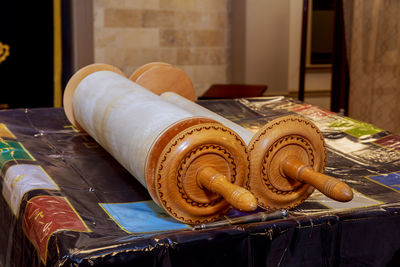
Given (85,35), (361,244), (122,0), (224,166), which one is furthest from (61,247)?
(122,0)

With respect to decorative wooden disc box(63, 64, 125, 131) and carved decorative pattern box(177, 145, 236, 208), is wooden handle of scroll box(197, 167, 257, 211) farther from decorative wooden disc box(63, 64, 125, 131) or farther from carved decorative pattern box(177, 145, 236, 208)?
decorative wooden disc box(63, 64, 125, 131)

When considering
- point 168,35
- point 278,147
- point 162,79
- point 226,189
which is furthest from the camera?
point 168,35

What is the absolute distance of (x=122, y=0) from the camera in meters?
5.52

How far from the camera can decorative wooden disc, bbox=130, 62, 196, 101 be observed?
2453mm

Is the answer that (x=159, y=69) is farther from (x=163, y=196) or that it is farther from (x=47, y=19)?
(x=47, y=19)

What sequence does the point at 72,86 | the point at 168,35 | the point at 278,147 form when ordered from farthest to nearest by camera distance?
the point at 168,35, the point at 72,86, the point at 278,147

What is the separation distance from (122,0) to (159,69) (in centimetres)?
327

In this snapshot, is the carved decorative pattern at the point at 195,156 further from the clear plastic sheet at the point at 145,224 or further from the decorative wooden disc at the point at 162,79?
the decorative wooden disc at the point at 162,79

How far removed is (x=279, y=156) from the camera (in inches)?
56.3

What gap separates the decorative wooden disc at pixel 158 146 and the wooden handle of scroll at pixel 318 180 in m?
0.24

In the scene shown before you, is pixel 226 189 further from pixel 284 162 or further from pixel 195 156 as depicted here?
pixel 284 162

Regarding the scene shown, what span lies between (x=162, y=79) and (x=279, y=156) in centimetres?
116

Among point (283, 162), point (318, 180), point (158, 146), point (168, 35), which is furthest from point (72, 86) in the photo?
point (168, 35)

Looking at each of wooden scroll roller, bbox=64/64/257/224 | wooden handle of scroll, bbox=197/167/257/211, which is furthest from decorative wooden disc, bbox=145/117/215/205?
wooden handle of scroll, bbox=197/167/257/211
